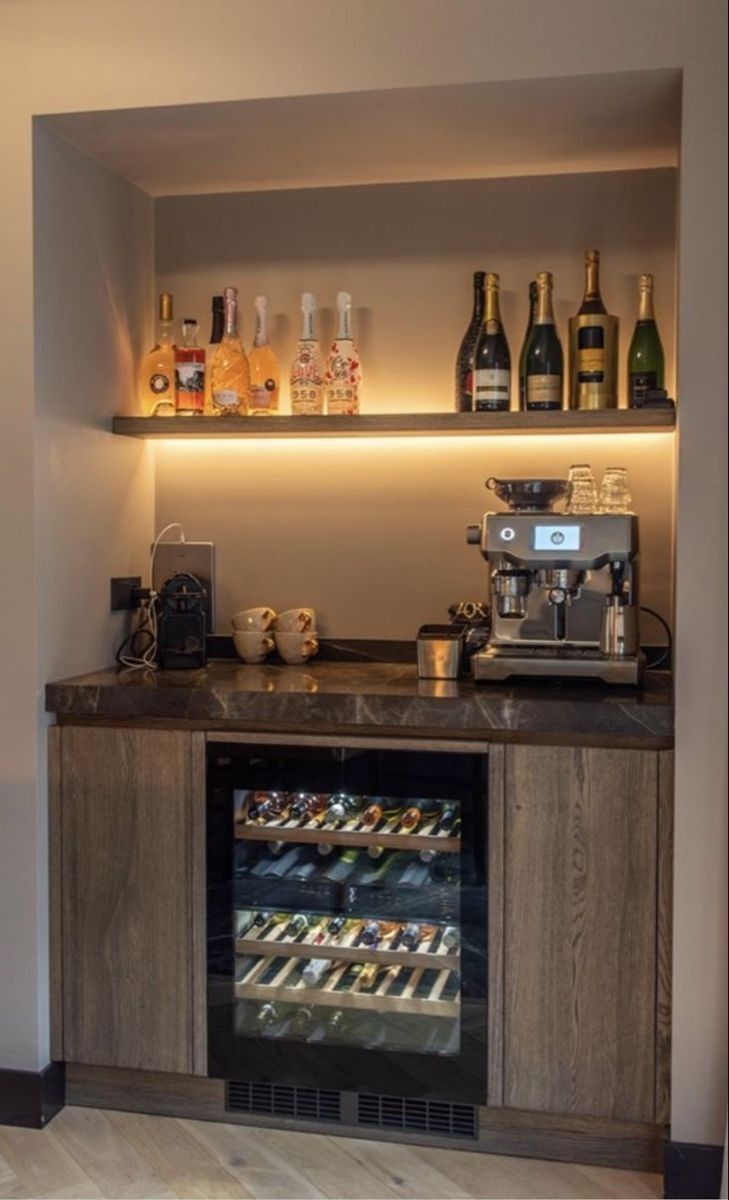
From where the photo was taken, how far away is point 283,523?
300 cm

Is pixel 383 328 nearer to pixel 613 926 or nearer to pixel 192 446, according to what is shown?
pixel 192 446

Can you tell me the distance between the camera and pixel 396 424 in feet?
8.67

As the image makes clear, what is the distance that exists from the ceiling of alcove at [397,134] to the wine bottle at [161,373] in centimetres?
33

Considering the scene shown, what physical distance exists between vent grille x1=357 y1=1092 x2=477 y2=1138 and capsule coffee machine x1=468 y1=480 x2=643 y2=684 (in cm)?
88

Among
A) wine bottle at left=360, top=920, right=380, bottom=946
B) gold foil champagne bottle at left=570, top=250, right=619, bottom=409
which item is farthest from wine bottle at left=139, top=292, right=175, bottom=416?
wine bottle at left=360, top=920, right=380, bottom=946

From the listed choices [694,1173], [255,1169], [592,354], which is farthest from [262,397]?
[694,1173]

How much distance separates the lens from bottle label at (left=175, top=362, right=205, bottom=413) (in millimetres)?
2812

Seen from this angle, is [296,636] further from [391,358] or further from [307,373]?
[391,358]

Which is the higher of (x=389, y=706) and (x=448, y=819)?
(x=389, y=706)

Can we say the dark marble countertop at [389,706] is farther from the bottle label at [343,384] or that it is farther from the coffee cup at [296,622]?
the bottle label at [343,384]

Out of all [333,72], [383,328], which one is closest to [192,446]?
[383,328]

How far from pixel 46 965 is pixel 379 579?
1187 mm

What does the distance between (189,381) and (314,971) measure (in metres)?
1.39

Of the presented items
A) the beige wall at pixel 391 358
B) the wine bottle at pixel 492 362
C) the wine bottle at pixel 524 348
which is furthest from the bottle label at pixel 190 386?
the wine bottle at pixel 524 348
